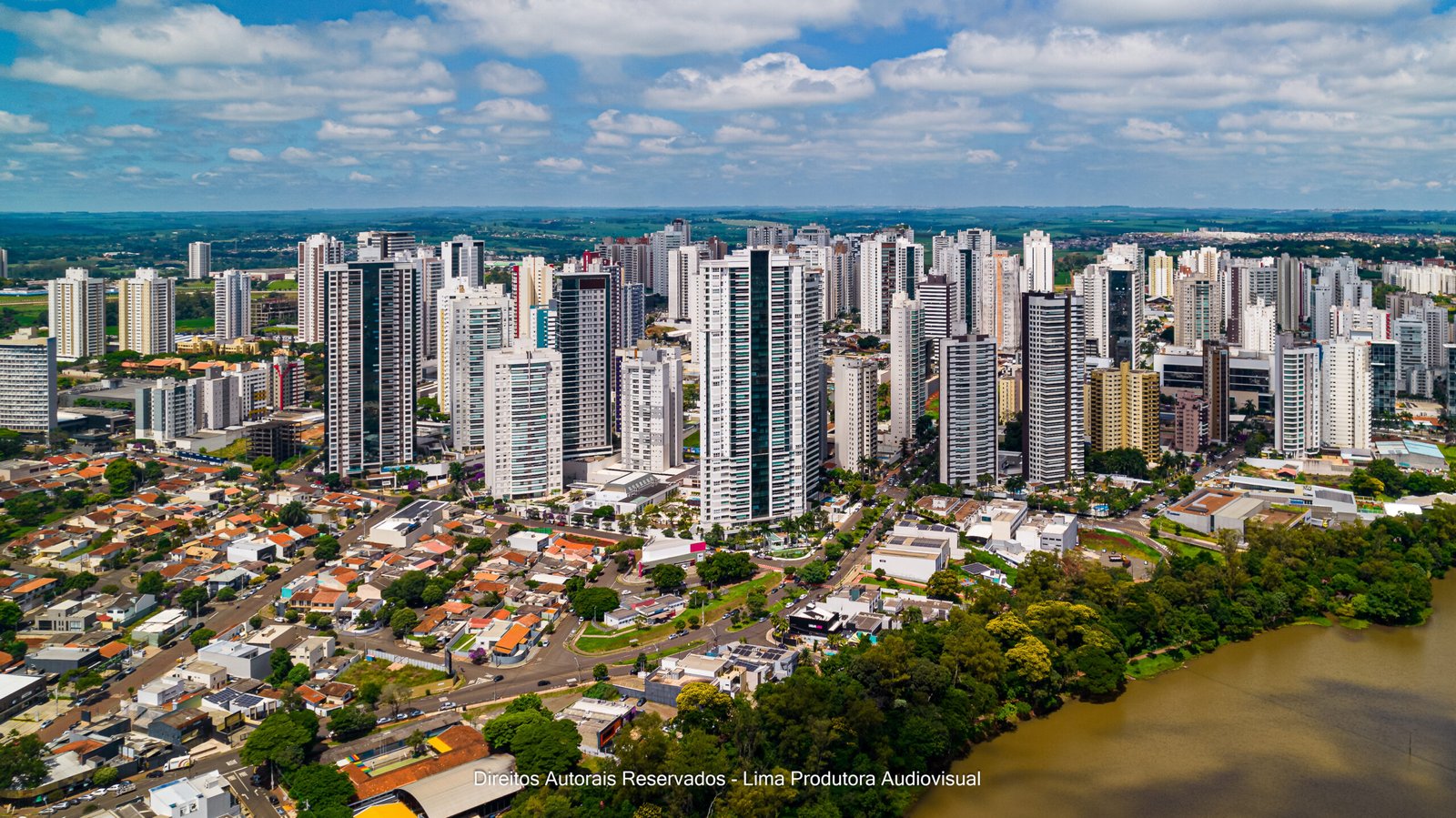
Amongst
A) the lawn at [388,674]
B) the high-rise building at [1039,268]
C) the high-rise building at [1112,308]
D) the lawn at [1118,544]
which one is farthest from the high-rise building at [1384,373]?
the lawn at [388,674]

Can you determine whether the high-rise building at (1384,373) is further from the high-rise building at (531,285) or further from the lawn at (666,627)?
the high-rise building at (531,285)

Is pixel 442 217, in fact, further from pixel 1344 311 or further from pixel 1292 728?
pixel 1292 728

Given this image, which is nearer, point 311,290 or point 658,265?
point 311,290

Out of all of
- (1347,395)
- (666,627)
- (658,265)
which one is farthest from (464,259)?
(666,627)

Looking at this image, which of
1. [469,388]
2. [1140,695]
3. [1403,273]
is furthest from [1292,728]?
[1403,273]

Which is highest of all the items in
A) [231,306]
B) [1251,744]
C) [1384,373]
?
[231,306]

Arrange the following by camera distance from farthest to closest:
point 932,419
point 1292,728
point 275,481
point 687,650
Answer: point 932,419 → point 275,481 → point 687,650 → point 1292,728

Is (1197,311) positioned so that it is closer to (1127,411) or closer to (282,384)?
(1127,411)
